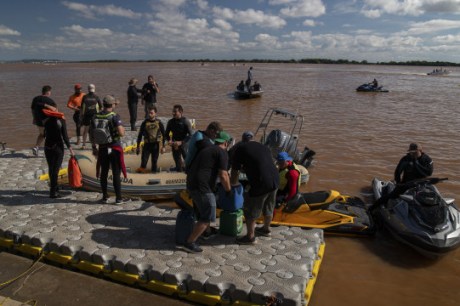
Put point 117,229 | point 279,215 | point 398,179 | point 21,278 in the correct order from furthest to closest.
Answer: point 398,179 → point 279,215 → point 117,229 → point 21,278

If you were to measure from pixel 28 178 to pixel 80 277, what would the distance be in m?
3.62

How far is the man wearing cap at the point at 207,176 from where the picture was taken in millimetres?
4070

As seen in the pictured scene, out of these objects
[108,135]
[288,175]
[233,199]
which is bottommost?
[233,199]

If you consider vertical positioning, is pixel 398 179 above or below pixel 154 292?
above

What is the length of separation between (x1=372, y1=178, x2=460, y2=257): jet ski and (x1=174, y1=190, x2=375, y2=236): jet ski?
41cm

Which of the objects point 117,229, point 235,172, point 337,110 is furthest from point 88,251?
point 337,110

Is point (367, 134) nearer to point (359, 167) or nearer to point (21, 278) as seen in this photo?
point (359, 167)

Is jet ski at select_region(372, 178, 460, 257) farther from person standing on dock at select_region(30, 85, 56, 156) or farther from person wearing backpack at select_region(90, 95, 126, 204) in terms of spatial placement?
person standing on dock at select_region(30, 85, 56, 156)

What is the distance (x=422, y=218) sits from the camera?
17.4ft

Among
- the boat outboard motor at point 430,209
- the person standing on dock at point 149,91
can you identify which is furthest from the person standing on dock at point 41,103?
the boat outboard motor at point 430,209

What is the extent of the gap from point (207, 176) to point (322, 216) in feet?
8.12

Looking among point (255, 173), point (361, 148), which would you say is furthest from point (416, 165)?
point (361, 148)

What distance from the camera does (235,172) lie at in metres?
4.44

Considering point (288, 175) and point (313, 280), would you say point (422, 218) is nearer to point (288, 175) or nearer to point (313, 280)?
point (288, 175)
